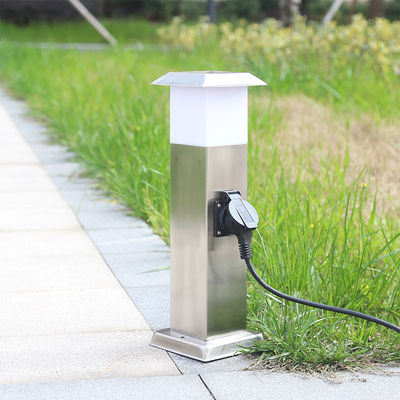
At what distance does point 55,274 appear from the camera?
437 centimetres

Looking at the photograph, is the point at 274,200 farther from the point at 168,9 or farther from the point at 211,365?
the point at 168,9

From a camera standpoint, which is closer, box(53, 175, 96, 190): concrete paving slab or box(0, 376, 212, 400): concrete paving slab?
box(0, 376, 212, 400): concrete paving slab

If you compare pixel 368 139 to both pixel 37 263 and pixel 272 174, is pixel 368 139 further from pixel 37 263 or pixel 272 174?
pixel 37 263

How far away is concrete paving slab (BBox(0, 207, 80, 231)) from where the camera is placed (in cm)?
538

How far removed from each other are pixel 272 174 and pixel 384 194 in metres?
0.86

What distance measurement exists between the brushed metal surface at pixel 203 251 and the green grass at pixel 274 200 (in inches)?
9.2

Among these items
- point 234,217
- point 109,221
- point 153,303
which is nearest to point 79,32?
point 109,221

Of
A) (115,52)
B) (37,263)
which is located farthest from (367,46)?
(37,263)

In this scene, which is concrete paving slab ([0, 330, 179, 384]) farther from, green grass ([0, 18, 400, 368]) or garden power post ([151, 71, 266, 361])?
green grass ([0, 18, 400, 368])

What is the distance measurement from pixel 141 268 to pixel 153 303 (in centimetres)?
62

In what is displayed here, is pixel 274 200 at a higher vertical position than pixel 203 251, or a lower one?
lower

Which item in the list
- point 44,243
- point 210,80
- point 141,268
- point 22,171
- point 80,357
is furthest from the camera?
point 22,171

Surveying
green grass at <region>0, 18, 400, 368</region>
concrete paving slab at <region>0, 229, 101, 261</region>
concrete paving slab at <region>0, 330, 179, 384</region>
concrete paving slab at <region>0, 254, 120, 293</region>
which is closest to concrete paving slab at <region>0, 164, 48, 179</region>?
green grass at <region>0, 18, 400, 368</region>

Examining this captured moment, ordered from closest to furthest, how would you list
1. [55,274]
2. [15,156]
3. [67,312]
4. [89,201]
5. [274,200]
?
[67,312] → [55,274] → [274,200] → [89,201] → [15,156]
